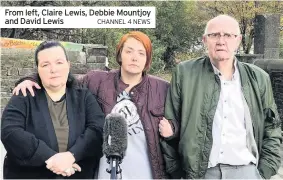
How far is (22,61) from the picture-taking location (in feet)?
36.5

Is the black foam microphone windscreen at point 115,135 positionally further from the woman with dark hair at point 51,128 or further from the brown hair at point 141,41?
the brown hair at point 141,41

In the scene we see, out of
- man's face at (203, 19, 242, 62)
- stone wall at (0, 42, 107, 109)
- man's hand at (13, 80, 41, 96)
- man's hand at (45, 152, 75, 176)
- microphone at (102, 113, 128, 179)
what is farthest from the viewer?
stone wall at (0, 42, 107, 109)

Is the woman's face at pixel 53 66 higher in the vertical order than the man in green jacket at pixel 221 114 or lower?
higher

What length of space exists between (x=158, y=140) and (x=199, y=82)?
1.43ft

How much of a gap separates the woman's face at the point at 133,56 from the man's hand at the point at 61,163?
65 cm

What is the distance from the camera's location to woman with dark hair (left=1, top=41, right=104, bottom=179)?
3010 millimetres

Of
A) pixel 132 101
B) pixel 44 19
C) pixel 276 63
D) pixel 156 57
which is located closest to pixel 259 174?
pixel 132 101

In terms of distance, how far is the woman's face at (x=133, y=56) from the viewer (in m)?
3.27

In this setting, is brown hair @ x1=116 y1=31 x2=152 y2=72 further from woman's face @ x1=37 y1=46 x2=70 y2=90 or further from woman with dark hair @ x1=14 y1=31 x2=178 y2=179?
woman's face @ x1=37 y1=46 x2=70 y2=90

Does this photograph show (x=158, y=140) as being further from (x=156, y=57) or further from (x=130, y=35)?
(x=156, y=57)

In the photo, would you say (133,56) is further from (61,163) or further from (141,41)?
(61,163)

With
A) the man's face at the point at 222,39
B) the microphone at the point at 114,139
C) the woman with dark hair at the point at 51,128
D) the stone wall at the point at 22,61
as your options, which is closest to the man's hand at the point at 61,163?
the woman with dark hair at the point at 51,128

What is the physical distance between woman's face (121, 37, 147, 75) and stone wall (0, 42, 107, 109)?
7.31 meters

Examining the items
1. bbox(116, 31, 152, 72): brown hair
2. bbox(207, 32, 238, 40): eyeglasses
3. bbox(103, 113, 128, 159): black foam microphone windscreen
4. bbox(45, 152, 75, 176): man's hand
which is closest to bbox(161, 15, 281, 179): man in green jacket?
bbox(207, 32, 238, 40): eyeglasses
